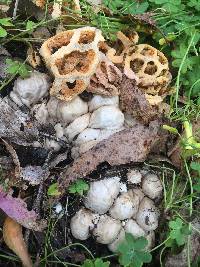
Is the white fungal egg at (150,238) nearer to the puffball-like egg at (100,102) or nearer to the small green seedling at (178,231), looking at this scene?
the small green seedling at (178,231)

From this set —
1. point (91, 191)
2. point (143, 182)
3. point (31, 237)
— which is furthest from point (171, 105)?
point (31, 237)

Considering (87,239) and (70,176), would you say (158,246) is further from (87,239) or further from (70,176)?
(70,176)

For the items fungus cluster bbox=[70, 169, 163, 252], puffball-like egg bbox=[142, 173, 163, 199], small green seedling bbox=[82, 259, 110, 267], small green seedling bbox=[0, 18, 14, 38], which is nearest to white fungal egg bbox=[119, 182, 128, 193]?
fungus cluster bbox=[70, 169, 163, 252]

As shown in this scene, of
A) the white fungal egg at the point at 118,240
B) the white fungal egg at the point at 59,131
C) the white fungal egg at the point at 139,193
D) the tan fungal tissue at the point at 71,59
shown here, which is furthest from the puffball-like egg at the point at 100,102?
the white fungal egg at the point at 118,240

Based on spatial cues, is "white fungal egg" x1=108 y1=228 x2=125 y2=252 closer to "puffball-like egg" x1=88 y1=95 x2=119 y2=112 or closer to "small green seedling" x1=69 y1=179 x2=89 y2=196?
"small green seedling" x1=69 y1=179 x2=89 y2=196

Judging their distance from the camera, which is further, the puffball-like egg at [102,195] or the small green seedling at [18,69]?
the small green seedling at [18,69]

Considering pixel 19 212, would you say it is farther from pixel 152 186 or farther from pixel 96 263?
pixel 152 186
